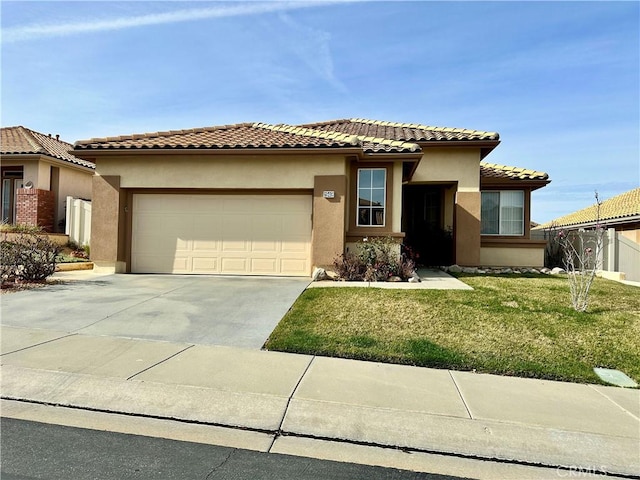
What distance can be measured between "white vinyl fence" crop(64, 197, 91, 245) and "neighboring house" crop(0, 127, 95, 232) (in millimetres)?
1005

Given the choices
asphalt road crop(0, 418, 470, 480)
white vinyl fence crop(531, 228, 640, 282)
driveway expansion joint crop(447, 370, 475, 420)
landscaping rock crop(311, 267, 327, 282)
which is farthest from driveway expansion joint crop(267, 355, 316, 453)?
white vinyl fence crop(531, 228, 640, 282)

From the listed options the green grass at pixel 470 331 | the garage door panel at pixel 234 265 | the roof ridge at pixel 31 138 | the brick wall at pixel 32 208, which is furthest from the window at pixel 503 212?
the roof ridge at pixel 31 138

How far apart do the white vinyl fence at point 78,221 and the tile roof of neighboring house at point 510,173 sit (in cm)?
1505

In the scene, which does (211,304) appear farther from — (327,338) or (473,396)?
(473,396)

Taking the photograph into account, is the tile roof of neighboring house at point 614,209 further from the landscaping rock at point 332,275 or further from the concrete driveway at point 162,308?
the concrete driveway at point 162,308

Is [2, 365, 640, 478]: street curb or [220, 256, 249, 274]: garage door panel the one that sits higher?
[220, 256, 249, 274]: garage door panel

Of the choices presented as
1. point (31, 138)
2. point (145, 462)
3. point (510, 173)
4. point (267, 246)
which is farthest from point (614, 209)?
point (31, 138)

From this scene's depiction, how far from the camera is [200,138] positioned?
1316 centimetres

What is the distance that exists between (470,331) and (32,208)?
57.7ft

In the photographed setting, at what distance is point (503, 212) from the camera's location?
1560 cm

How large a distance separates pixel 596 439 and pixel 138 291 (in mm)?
8916

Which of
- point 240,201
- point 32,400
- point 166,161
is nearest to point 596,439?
point 32,400

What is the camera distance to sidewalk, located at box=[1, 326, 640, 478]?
13.1ft

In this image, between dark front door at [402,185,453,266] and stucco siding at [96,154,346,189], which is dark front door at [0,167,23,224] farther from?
dark front door at [402,185,453,266]
